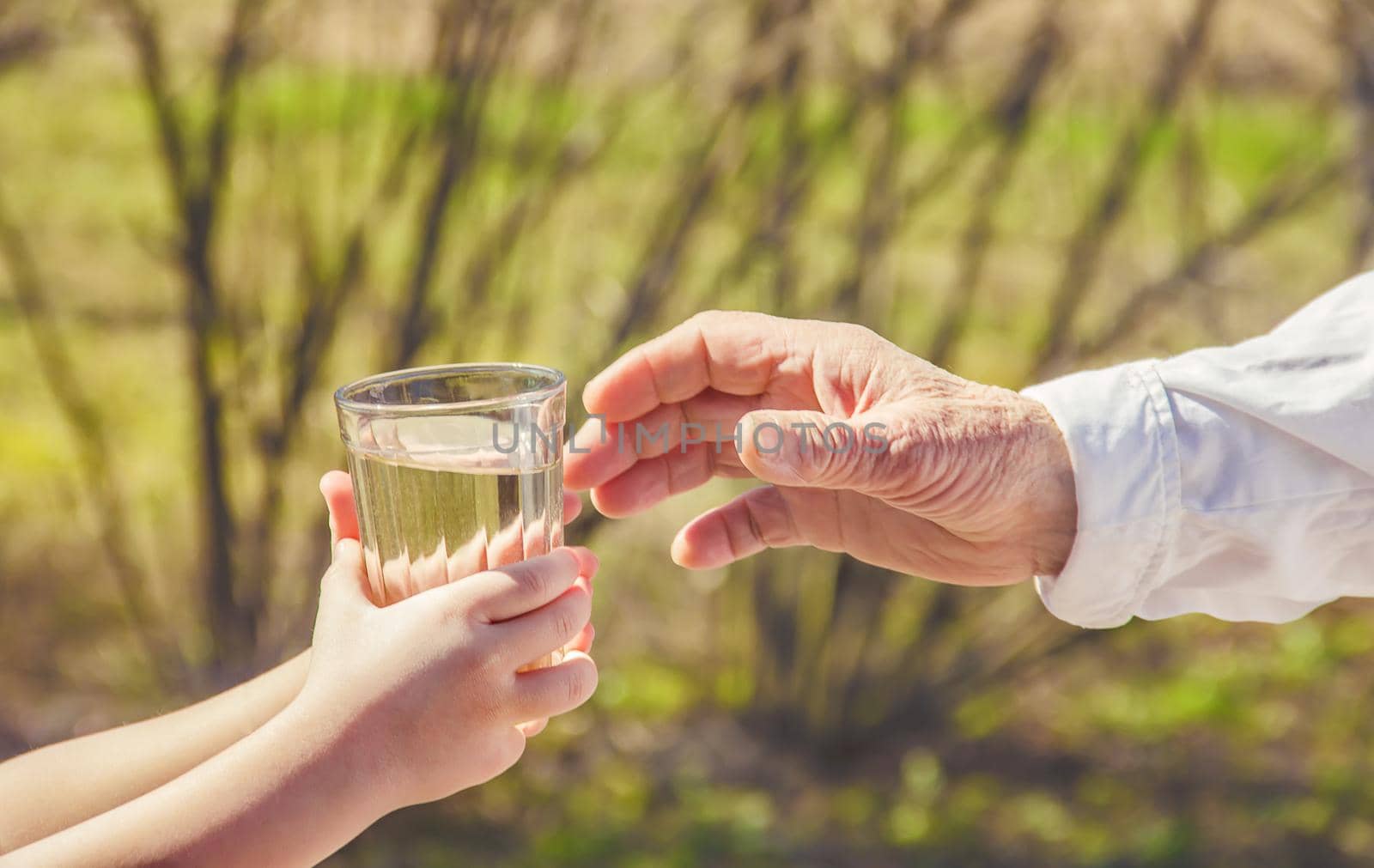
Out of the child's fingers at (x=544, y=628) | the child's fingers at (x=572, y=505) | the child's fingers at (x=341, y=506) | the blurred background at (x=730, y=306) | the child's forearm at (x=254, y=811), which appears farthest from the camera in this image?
the blurred background at (x=730, y=306)

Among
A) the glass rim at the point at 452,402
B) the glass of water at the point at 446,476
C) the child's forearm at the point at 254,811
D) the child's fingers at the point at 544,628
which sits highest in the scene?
the glass rim at the point at 452,402

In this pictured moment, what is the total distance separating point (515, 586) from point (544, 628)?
0.19 ft

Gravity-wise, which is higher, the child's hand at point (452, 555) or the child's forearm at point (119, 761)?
the child's hand at point (452, 555)

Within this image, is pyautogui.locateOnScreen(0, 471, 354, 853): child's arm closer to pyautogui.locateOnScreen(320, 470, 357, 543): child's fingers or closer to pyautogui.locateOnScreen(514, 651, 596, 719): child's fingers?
pyautogui.locateOnScreen(320, 470, 357, 543): child's fingers

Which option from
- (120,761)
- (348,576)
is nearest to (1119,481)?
(348,576)

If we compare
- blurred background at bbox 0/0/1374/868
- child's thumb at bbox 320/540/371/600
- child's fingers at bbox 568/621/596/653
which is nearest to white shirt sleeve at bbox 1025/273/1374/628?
child's fingers at bbox 568/621/596/653

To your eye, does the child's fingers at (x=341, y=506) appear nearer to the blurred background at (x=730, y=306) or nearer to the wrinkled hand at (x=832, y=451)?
the wrinkled hand at (x=832, y=451)

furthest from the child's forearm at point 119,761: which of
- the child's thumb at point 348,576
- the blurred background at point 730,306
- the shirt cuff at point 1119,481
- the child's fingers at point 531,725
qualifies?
the blurred background at point 730,306

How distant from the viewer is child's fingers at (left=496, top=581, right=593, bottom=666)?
1194mm

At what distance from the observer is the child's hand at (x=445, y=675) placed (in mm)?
1150

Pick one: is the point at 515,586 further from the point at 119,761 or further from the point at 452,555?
the point at 119,761

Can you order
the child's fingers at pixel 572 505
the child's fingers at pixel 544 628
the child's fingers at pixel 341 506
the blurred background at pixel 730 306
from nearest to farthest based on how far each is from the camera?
the child's fingers at pixel 544 628 < the child's fingers at pixel 341 506 < the child's fingers at pixel 572 505 < the blurred background at pixel 730 306

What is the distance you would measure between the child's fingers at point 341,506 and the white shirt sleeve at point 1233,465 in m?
0.84

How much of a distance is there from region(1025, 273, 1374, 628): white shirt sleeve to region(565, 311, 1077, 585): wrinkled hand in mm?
50
